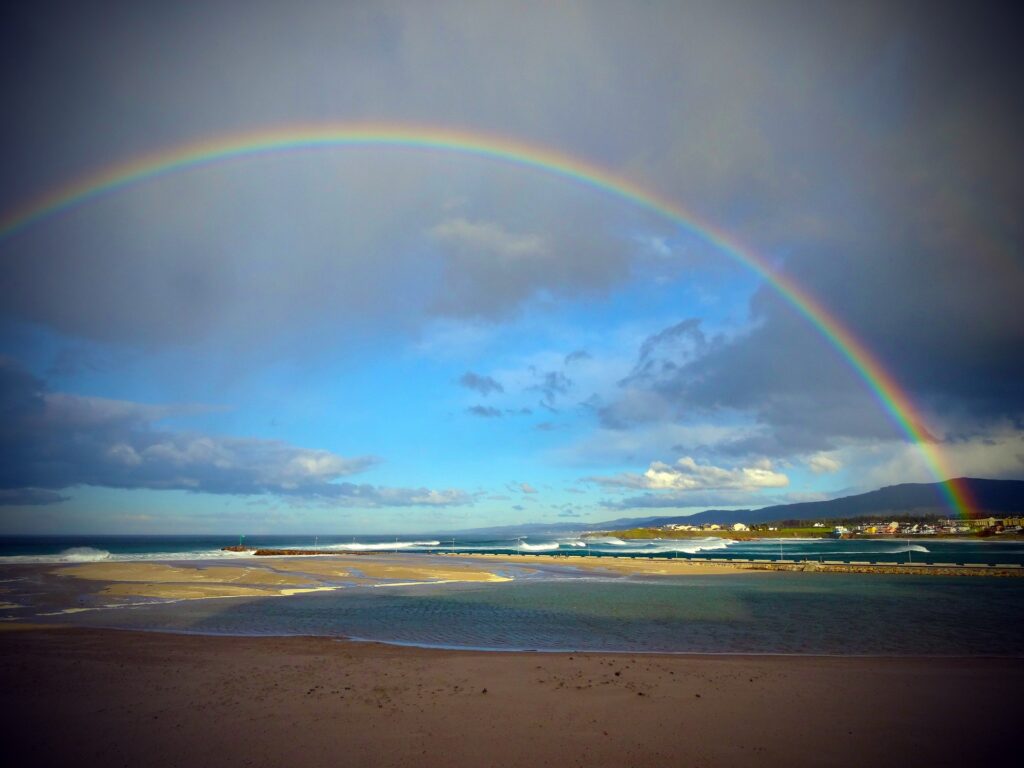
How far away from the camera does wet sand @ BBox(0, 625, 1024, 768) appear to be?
1020 cm

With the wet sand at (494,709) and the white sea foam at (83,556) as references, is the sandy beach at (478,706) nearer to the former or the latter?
the wet sand at (494,709)

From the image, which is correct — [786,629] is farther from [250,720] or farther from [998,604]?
[250,720]

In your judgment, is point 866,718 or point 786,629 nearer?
point 866,718

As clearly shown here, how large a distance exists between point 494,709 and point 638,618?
1709 centimetres

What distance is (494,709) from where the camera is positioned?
12.5 meters

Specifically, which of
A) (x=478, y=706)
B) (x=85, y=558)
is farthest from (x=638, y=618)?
(x=85, y=558)

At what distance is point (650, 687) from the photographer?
14352mm

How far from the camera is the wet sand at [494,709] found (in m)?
10.2

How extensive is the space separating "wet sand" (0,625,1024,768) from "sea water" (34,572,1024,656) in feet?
10.9

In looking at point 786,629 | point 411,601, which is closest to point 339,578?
point 411,601

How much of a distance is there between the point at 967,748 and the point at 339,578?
47.5 metres

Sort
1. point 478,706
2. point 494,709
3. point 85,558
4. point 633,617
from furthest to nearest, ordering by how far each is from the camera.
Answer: point 85,558, point 633,617, point 478,706, point 494,709

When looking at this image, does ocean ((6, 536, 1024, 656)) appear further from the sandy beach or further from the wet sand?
the wet sand

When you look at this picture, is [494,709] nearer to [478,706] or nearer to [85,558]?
[478,706]
